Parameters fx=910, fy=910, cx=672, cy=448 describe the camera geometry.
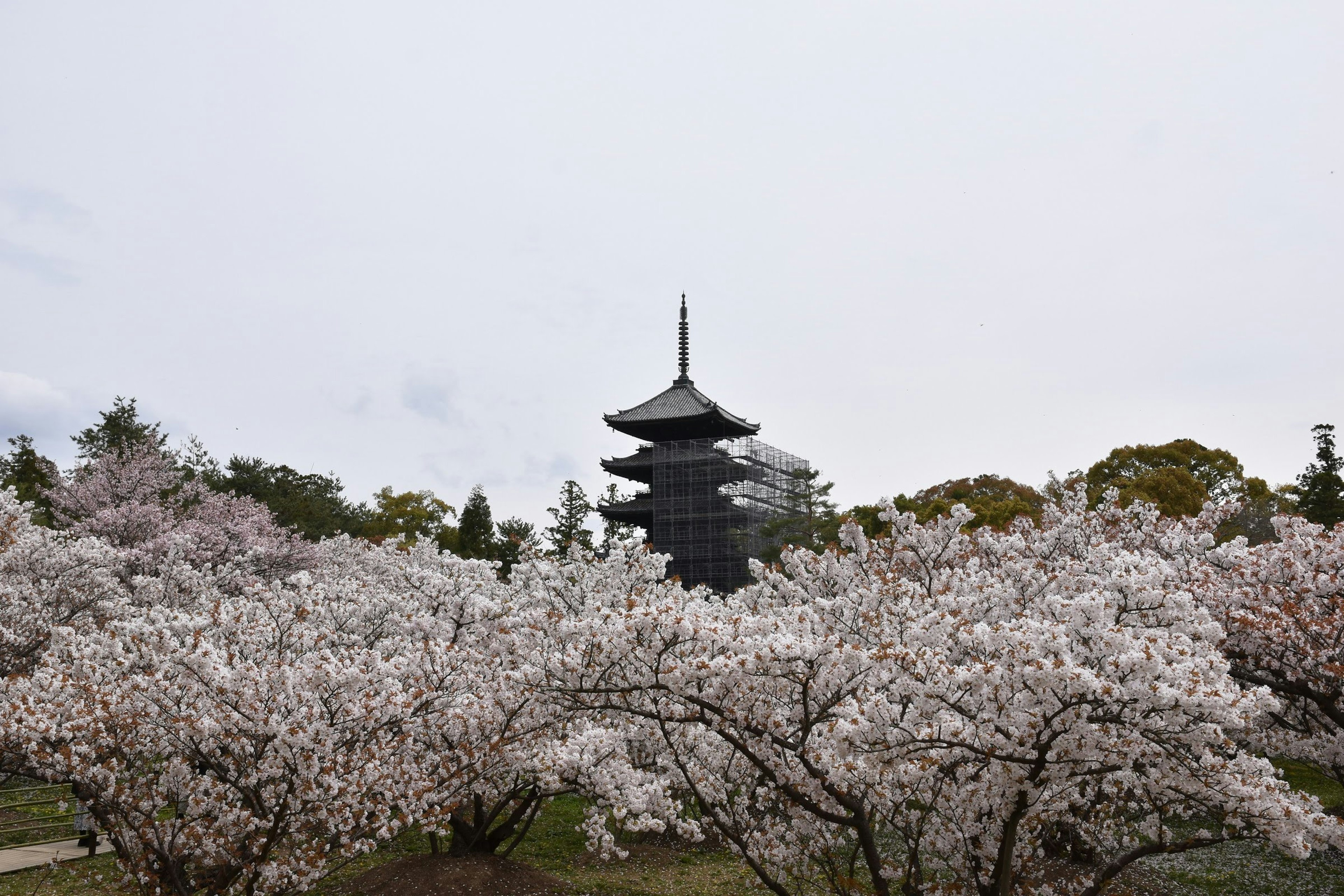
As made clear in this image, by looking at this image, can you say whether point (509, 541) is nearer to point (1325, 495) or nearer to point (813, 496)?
point (813, 496)

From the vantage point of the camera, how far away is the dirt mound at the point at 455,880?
8469 mm

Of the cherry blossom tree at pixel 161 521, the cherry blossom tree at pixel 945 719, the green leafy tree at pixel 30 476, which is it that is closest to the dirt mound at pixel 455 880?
the cherry blossom tree at pixel 945 719

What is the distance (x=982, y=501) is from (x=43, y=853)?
25.6 meters

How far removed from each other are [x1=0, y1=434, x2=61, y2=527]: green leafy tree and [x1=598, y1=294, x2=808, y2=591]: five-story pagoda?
69.6 feet

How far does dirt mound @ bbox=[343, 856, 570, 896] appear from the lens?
27.8 ft

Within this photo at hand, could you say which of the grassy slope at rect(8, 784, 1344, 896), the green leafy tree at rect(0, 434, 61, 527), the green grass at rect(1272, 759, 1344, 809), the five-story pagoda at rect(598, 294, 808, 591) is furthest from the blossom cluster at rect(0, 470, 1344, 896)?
the five-story pagoda at rect(598, 294, 808, 591)

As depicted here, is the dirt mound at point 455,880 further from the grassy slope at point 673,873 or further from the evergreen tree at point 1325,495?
the evergreen tree at point 1325,495

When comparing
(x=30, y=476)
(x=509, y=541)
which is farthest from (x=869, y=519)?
(x=30, y=476)

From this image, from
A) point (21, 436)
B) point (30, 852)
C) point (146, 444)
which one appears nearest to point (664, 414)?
point (146, 444)

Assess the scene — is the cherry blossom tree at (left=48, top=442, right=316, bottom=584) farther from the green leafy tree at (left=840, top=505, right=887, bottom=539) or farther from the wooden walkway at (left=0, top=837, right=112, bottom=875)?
the green leafy tree at (left=840, top=505, right=887, bottom=539)

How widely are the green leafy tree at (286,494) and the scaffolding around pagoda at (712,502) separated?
1331cm

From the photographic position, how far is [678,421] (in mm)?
41844

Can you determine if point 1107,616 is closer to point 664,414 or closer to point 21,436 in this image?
point 664,414

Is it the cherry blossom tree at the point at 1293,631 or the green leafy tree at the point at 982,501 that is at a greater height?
the green leafy tree at the point at 982,501
